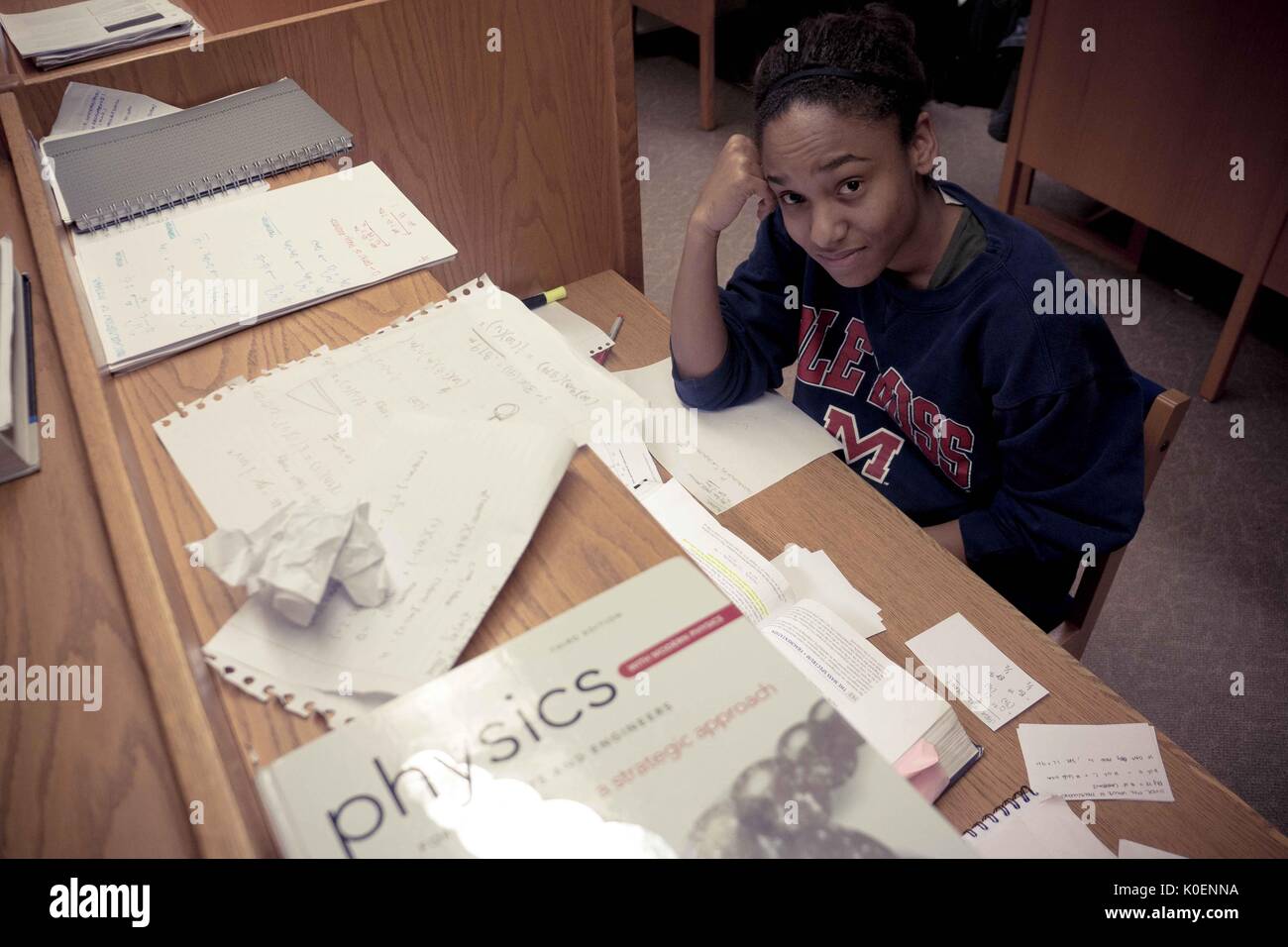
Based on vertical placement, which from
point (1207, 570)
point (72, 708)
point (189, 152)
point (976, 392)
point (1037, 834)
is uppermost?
point (189, 152)

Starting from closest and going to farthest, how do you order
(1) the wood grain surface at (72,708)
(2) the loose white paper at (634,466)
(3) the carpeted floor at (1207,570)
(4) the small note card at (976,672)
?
(1) the wood grain surface at (72,708)
(4) the small note card at (976,672)
(2) the loose white paper at (634,466)
(3) the carpeted floor at (1207,570)

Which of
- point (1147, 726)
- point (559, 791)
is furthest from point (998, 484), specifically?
point (559, 791)

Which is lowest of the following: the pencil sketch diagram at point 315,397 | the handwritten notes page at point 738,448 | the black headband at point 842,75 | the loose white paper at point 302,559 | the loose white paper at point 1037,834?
the loose white paper at point 1037,834

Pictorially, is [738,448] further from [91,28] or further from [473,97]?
[91,28]

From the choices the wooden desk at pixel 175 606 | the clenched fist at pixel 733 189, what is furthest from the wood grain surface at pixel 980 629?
the clenched fist at pixel 733 189

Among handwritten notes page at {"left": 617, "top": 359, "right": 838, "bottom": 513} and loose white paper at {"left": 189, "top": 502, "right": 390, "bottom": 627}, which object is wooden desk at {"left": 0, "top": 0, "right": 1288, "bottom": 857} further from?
handwritten notes page at {"left": 617, "top": 359, "right": 838, "bottom": 513}

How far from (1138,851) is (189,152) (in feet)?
4.05

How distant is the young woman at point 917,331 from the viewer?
1.01m

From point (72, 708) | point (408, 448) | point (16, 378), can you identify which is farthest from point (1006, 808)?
point (16, 378)

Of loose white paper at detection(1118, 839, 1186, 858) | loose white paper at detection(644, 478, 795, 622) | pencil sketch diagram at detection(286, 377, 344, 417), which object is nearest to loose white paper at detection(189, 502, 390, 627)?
pencil sketch diagram at detection(286, 377, 344, 417)

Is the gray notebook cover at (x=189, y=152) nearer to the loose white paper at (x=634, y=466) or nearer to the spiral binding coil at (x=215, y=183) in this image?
the spiral binding coil at (x=215, y=183)

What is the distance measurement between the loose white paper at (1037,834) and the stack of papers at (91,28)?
1.34 metres

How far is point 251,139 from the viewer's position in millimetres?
1082

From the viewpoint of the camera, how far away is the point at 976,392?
1.12 meters
